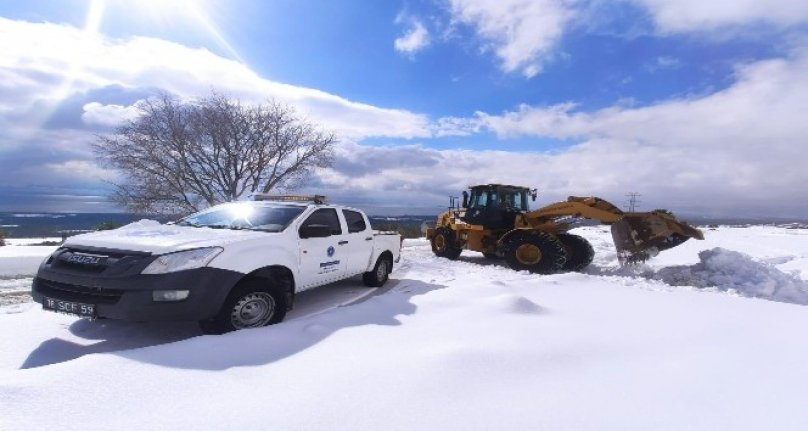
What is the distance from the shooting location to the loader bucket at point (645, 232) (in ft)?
35.1

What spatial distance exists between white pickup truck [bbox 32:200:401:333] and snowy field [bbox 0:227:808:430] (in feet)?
1.87

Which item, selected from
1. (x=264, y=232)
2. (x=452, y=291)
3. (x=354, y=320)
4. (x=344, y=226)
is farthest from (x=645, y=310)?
(x=264, y=232)

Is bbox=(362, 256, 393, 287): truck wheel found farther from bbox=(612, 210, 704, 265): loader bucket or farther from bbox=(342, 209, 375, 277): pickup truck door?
bbox=(612, 210, 704, 265): loader bucket

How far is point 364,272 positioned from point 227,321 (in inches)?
142

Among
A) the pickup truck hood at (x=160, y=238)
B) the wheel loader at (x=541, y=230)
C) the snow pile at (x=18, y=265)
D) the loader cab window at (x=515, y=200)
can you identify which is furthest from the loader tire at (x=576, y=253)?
the snow pile at (x=18, y=265)

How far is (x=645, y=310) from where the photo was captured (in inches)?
225

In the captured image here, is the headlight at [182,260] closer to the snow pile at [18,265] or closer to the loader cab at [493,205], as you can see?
the snow pile at [18,265]

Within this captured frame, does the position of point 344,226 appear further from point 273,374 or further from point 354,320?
point 273,374

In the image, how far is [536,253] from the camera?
11.2m

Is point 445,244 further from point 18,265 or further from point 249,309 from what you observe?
point 18,265

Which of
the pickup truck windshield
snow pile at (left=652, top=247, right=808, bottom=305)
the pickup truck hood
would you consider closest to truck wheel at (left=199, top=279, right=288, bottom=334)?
the pickup truck hood

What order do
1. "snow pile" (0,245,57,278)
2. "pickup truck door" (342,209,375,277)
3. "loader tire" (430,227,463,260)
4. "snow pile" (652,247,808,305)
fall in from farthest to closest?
"loader tire" (430,227,463,260) < "snow pile" (0,245,57,278) < "snow pile" (652,247,808,305) < "pickup truck door" (342,209,375,277)

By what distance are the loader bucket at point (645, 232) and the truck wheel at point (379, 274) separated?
18.9 feet

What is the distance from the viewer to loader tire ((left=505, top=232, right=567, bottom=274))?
36.0 feet
